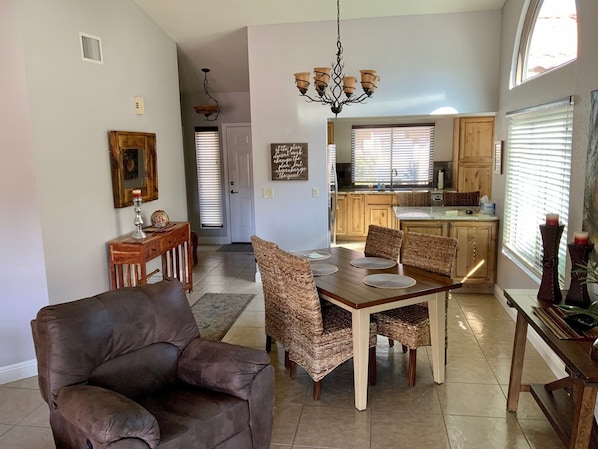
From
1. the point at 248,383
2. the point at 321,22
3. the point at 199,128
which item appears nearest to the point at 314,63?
the point at 321,22

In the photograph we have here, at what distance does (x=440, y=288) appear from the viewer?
2.85m

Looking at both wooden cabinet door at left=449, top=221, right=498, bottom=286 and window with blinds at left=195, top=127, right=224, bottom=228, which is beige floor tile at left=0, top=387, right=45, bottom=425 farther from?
window with blinds at left=195, top=127, right=224, bottom=228

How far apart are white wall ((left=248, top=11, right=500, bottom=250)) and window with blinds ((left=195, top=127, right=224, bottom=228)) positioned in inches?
99.1

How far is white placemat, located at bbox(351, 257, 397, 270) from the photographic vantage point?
3.36 metres

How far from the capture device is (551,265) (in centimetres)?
250

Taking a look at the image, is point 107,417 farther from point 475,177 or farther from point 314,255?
point 475,177

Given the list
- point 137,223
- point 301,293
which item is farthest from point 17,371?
point 301,293

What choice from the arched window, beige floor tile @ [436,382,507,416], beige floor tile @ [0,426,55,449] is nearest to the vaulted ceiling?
the arched window

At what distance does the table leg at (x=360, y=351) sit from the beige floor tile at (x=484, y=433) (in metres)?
0.52

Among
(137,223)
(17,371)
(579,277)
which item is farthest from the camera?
(137,223)

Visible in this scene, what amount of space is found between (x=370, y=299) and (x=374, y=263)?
801mm

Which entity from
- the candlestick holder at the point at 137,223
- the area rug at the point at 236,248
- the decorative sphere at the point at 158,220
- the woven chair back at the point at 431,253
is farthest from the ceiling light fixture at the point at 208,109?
the woven chair back at the point at 431,253

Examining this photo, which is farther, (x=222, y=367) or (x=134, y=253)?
(x=134, y=253)

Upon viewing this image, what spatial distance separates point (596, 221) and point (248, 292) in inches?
Answer: 142
